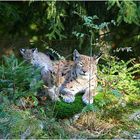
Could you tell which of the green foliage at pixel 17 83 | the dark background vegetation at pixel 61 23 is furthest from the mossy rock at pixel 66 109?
the dark background vegetation at pixel 61 23

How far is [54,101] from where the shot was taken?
6570 millimetres

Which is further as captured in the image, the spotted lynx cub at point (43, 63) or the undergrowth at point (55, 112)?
the spotted lynx cub at point (43, 63)

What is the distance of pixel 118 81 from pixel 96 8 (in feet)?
6.27

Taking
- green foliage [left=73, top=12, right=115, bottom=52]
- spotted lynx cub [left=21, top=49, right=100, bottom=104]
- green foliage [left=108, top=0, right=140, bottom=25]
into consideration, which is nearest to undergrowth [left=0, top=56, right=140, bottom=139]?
spotted lynx cub [left=21, top=49, right=100, bottom=104]

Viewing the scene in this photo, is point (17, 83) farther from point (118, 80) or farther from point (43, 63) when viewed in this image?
point (118, 80)

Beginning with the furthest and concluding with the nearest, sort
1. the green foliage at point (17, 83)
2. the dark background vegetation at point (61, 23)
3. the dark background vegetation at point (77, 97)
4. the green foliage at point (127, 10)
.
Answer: the dark background vegetation at point (61, 23) < the green foliage at point (127, 10) < the green foliage at point (17, 83) < the dark background vegetation at point (77, 97)

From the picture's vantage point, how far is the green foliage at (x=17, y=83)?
6430 millimetres

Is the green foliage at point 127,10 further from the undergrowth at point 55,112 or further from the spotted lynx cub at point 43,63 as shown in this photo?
the spotted lynx cub at point 43,63

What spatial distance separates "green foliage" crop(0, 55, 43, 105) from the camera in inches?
253

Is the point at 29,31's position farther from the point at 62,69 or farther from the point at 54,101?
the point at 54,101

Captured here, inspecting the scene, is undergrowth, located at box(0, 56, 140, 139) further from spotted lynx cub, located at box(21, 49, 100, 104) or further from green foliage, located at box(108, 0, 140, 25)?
green foliage, located at box(108, 0, 140, 25)

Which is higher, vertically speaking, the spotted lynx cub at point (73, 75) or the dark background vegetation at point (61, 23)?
the dark background vegetation at point (61, 23)

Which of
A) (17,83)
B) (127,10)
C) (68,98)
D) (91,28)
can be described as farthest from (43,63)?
(127,10)

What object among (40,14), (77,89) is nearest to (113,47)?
(40,14)
